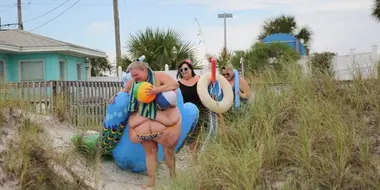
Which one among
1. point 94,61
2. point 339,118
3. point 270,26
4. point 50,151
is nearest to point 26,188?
point 50,151

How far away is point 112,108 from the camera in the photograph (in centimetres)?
691

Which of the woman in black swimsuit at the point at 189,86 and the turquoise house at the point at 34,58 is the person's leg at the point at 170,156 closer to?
the woman in black swimsuit at the point at 189,86

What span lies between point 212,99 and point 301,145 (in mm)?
2345

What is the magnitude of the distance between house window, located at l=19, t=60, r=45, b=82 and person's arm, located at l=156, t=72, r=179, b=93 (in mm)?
14726

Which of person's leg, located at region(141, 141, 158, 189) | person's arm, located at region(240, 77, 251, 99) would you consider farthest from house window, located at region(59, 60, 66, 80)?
person's leg, located at region(141, 141, 158, 189)

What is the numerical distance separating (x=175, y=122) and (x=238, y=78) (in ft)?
6.60

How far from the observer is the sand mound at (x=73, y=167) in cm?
582

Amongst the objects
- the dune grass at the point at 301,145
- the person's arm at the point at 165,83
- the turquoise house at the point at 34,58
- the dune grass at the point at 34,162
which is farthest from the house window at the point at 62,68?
the dune grass at the point at 301,145

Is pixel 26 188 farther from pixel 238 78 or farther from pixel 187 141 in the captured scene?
pixel 238 78

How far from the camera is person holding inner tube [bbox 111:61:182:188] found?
654 cm

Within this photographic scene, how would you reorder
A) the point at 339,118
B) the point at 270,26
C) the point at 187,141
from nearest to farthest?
the point at 339,118 → the point at 187,141 → the point at 270,26

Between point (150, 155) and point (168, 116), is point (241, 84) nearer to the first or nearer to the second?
point (168, 116)

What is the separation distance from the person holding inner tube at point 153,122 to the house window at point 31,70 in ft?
48.2

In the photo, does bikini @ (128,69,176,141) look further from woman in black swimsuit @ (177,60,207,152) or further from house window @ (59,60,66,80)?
house window @ (59,60,66,80)
